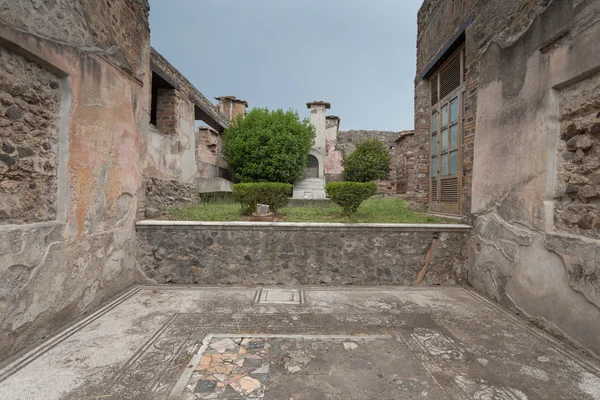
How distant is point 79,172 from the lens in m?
2.98

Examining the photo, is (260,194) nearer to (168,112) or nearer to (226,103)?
(168,112)

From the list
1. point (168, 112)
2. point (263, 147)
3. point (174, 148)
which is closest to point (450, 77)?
point (174, 148)

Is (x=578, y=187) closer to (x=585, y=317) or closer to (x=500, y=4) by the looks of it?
(x=585, y=317)

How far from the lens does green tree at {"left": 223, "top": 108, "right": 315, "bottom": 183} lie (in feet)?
33.1

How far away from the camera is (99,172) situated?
10.7ft

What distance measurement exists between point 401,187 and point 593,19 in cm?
1403

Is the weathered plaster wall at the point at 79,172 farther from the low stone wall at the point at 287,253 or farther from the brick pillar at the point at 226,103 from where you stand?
the brick pillar at the point at 226,103

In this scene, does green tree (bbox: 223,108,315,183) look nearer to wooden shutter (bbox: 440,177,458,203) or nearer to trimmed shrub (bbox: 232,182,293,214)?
trimmed shrub (bbox: 232,182,293,214)

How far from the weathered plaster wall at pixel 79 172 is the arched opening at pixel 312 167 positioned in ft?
45.3

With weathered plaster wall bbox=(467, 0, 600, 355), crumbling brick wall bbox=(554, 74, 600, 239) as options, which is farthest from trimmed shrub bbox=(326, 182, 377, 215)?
crumbling brick wall bbox=(554, 74, 600, 239)

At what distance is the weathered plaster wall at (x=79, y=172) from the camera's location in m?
2.33

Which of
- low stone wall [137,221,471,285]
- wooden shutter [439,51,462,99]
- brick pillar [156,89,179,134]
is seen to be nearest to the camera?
low stone wall [137,221,471,285]

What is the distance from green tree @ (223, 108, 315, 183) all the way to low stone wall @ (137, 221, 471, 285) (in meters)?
6.27

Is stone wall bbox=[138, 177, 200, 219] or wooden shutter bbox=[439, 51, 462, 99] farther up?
wooden shutter bbox=[439, 51, 462, 99]
